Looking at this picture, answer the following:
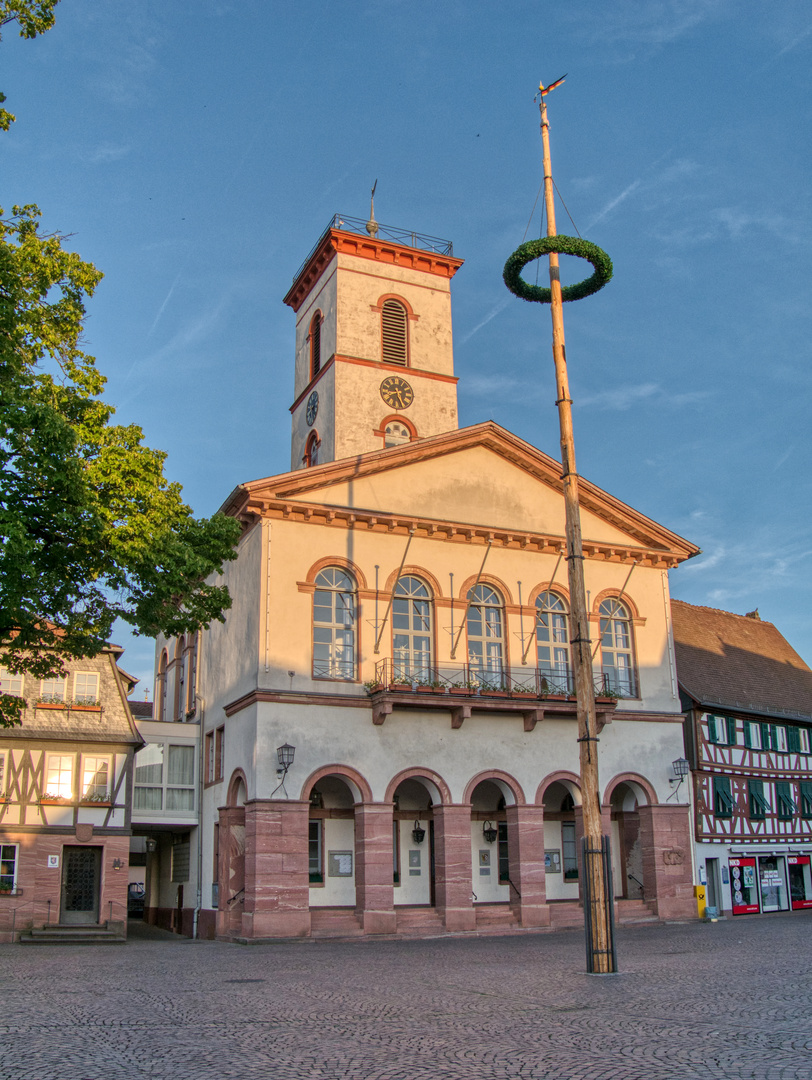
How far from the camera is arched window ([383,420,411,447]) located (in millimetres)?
35375

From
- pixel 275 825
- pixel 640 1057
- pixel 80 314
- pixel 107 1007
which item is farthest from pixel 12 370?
pixel 640 1057

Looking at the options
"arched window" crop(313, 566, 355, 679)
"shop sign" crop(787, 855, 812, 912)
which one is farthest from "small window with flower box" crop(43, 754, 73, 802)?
"shop sign" crop(787, 855, 812, 912)

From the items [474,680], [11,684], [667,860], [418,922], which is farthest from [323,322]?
[418,922]

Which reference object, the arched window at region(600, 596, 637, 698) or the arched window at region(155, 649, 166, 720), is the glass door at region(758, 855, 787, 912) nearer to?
the arched window at region(600, 596, 637, 698)

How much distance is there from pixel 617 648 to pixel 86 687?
1458 cm

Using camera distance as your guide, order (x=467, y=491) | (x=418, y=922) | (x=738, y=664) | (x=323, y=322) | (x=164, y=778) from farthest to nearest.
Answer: (x=738, y=664), (x=323, y=322), (x=164, y=778), (x=467, y=491), (x=418, y=922)

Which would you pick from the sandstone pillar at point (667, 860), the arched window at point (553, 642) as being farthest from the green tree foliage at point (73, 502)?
the sandstone pillar at point (667, 860)

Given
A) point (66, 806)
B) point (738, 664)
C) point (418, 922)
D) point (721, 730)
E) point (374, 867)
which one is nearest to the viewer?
point (374, 867)

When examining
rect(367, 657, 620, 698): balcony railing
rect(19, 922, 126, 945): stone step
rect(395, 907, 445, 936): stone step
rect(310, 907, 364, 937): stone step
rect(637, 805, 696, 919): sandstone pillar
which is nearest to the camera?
rect(310, 907, 364, 937): stone step

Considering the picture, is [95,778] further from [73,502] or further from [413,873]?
[73,502]

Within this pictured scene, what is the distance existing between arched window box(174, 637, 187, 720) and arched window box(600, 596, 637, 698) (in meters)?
13.0

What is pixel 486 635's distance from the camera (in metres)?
27.4

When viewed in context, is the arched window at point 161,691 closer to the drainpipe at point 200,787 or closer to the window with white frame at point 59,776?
the drainpipe at point 200,787

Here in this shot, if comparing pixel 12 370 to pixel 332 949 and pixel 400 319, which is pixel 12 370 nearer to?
pixel 332 949
